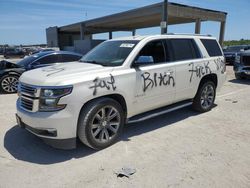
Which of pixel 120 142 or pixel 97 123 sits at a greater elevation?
pixel 97 123

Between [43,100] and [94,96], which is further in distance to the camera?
[94,96]

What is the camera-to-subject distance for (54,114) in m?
3.32

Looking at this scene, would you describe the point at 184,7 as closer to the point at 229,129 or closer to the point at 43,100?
the point at 229,129

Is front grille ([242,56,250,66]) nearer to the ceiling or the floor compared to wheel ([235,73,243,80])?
nearer to the ceiling

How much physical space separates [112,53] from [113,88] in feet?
3.41

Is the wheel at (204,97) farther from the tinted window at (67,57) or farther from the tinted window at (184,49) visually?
the tinted window at (67,57)

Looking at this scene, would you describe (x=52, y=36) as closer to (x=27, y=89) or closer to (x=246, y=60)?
(x=246, y=60)

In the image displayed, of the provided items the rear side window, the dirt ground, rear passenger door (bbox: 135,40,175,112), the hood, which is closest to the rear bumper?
the rear side window

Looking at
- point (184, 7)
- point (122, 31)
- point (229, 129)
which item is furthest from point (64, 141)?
point (122, 31)

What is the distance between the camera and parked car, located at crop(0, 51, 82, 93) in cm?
832

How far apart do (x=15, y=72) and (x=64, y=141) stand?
602 centimetres

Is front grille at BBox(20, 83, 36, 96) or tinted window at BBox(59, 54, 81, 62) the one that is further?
tinted window at BBox(59, 54, 81, 62)

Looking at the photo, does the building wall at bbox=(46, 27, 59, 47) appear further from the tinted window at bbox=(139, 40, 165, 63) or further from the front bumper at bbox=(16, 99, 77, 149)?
the front bumper at bbox=(16, 99, 77, 149)

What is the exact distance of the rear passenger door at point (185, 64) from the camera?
4.92 meters
